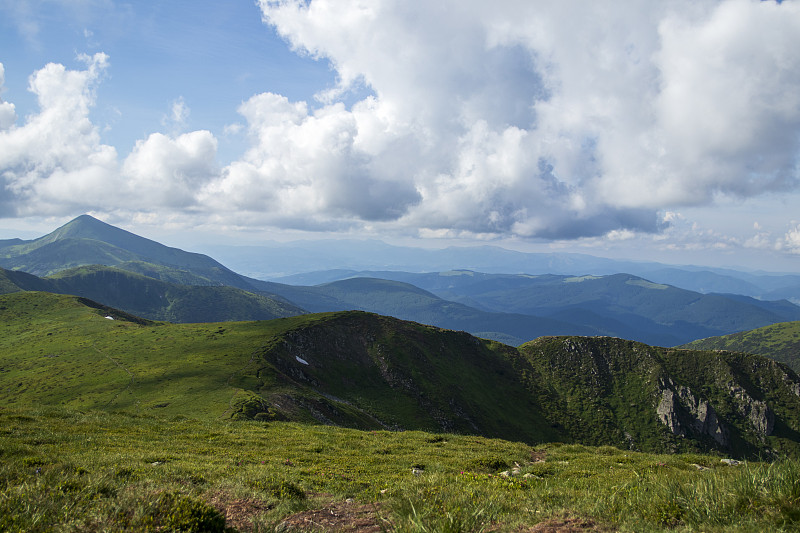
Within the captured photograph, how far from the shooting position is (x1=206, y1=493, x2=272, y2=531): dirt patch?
873 centimetres

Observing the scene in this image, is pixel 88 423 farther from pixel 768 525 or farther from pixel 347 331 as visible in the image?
pixel 347 331

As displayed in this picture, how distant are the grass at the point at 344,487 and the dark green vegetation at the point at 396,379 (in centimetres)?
2882

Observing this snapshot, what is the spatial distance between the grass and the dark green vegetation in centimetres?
2882

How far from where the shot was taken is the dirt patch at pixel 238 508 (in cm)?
873

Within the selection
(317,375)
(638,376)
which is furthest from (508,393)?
Result: (317,375)

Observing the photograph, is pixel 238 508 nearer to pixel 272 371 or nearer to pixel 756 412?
pixel 272 371

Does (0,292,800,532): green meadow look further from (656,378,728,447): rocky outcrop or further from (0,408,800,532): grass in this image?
(656,378,728,447): rocky outcrop

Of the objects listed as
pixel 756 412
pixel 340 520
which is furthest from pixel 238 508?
pixel 756 412

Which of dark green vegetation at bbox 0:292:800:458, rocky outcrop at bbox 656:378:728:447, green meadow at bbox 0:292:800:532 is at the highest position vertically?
green meadow at bbox 0:292:800:532

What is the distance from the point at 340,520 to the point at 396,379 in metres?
97.2

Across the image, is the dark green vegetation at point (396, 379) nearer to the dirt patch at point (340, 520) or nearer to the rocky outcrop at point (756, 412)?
the rocky outcrop at point (756, 412)

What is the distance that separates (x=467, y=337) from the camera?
469 feet

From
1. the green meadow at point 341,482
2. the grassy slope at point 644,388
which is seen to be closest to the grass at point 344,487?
the green meadow at point 341,482

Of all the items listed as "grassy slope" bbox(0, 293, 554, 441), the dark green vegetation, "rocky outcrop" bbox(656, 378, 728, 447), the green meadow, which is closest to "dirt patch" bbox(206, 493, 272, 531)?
the green meadow
